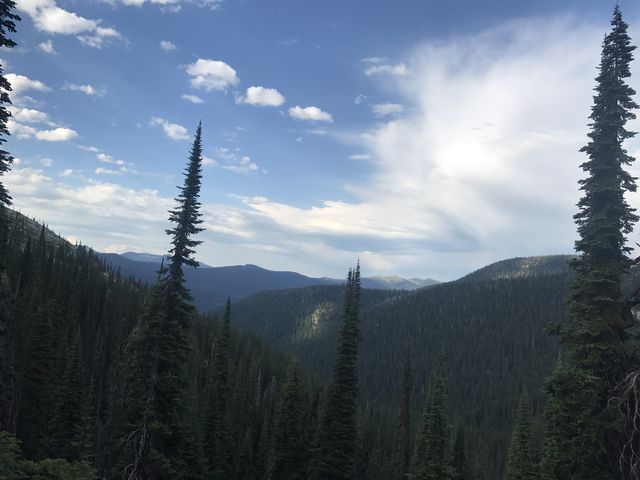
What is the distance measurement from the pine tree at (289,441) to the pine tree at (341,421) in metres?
13.6

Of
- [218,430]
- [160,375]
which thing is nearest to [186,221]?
[160,375]

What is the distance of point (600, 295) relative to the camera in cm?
1557

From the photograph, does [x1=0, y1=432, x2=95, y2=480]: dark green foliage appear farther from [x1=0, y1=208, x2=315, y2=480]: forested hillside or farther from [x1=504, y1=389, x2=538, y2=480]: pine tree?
[x1=504, y1=389, x2=538, y2=480]: pine tree

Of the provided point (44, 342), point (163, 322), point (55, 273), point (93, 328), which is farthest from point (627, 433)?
point (55, 273)

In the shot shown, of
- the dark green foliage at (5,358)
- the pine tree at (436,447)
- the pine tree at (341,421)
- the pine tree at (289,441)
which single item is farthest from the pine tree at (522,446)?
the dark green foliage at (5,358)

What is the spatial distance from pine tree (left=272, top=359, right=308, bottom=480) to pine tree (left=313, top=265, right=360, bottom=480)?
13.6m

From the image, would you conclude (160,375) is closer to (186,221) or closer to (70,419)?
(186,221)

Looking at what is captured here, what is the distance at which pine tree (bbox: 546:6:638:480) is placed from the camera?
14.2m

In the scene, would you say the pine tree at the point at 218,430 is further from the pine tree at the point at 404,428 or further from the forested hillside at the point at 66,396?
the pine tree at the point at 404,428

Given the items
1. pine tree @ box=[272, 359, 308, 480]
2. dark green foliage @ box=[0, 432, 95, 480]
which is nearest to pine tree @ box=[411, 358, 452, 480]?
pine tree @ box=[272, 359, 308, 480]

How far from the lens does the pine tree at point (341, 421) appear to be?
38.1 m

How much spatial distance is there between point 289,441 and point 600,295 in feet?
151

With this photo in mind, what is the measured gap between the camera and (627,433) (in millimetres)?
13352

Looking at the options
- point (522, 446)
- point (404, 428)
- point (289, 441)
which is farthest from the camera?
point (289, 441)
